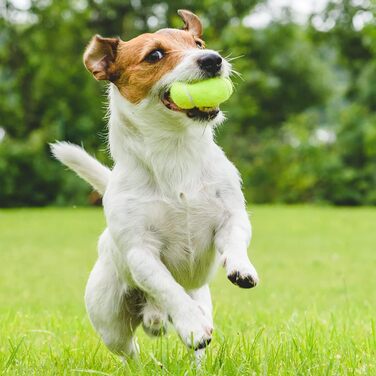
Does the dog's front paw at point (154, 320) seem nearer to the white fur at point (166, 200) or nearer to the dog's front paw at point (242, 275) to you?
the white fur at point (166, 200)

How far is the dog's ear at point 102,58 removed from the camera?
3.94 m

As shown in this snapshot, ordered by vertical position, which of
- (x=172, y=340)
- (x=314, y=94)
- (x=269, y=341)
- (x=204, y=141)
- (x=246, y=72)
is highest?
(x=204, y=141)

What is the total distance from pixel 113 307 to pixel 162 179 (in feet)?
2.82

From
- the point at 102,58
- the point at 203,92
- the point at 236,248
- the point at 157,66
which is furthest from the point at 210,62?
the point at 236,248

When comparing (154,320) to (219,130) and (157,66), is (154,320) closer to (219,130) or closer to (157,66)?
(157,66)

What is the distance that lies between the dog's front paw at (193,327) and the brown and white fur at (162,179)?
14 cm

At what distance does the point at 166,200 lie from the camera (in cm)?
371

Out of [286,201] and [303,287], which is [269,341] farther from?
[286,201]

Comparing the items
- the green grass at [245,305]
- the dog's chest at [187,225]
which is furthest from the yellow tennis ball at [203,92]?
the green grass at [245,305]

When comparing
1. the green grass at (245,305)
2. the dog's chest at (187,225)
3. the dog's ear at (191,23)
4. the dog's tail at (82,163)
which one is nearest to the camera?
the green grass at (245,305)

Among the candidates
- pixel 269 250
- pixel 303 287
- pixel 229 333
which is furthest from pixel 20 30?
pixel 229 333

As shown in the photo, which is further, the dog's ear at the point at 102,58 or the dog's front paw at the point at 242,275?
the dog's ear at the point at 102,58

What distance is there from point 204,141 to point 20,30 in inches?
937

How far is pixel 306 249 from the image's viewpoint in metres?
12.4
